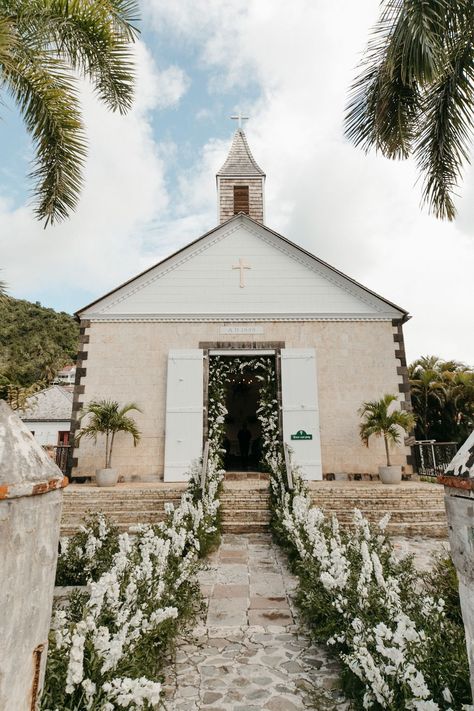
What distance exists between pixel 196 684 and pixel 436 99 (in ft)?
23.2

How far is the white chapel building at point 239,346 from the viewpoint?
34.1 feet

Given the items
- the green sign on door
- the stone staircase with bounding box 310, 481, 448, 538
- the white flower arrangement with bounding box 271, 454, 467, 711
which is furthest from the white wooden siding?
the white flower arrangement with bounding box 271, 454, 467, 711

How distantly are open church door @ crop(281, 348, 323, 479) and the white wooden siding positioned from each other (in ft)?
4.50

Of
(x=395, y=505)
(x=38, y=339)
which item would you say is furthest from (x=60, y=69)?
(x=38, y=339)

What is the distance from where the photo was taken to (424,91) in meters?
5.70

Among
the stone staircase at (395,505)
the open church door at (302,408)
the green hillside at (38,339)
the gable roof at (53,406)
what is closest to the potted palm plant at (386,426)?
the stone staircase at (395,505)

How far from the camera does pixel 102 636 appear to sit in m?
2.39

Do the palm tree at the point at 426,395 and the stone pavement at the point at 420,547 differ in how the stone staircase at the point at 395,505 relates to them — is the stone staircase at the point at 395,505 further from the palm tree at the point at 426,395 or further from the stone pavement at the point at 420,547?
the palm tree at the point at 426,395

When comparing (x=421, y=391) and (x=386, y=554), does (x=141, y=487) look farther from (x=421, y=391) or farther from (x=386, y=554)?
(x=421, y=391)

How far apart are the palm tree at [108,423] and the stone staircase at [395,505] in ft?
14.5

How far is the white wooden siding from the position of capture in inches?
Answer: 445

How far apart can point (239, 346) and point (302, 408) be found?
7.60 ft

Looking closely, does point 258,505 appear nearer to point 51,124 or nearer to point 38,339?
point 51,124

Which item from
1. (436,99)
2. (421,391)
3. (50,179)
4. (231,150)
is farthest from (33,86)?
(421,391)
